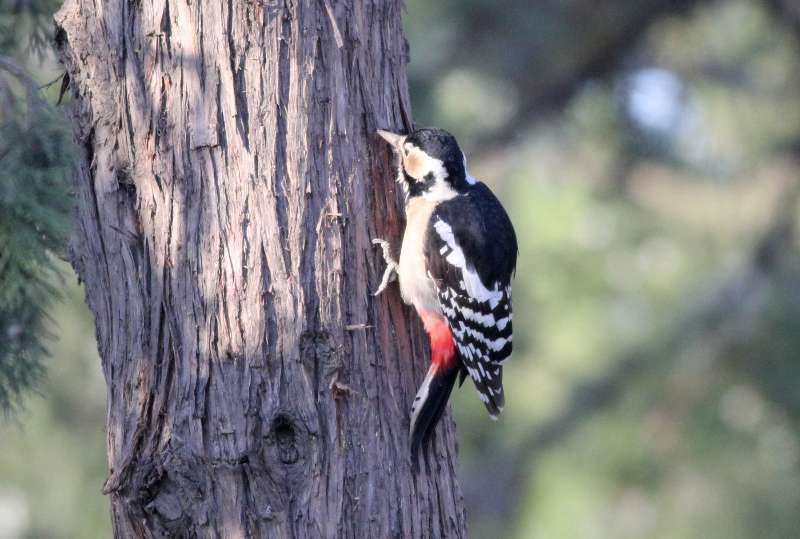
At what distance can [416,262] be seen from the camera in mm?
3033

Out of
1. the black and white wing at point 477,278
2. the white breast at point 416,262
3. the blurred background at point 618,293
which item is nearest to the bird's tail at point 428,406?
the white breast at point 416,262

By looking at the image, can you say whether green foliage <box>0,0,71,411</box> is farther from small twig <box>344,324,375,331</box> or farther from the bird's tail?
the bird's tail

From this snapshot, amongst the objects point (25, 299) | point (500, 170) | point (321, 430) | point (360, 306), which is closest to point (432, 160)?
point (360, 306)

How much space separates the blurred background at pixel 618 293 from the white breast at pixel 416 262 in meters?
2.15

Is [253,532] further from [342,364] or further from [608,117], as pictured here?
[608,117]

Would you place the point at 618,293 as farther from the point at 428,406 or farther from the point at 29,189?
the point at 29,189

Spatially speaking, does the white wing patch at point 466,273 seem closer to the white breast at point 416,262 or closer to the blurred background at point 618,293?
the white breast at point 416,262

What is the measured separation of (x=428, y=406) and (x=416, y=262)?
476 millimetres

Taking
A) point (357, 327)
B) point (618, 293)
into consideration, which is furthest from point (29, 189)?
point (618, 293)

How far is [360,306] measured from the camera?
2.68 m

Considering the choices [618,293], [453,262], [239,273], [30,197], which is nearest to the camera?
[30,197]

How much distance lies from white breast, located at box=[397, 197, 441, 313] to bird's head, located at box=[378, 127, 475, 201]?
0.05 m

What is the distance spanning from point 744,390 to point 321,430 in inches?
210

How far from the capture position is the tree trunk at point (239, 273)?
250 cm
